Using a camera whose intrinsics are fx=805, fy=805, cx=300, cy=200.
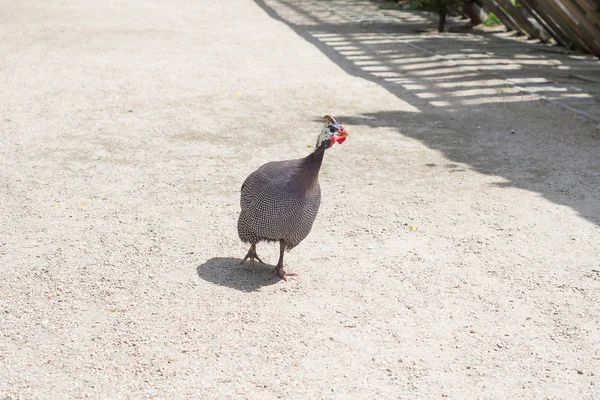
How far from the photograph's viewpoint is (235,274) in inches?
207

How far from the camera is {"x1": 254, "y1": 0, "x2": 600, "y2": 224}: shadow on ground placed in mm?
7582

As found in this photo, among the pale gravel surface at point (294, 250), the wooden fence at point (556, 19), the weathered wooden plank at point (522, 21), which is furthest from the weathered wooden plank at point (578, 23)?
the pale gravel surface at point (294, 250)

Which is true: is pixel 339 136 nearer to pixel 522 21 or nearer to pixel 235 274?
pixel 235 274

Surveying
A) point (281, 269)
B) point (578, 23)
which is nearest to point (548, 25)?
point (578, 23)

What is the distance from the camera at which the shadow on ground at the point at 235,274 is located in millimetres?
5105

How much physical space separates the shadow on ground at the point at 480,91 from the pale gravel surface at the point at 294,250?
0.17 ft

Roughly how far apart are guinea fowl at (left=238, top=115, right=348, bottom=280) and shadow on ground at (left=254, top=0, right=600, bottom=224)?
259cm

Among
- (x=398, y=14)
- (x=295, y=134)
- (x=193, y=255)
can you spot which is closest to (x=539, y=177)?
(x=295, y=134)

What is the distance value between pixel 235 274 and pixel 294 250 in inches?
23.9

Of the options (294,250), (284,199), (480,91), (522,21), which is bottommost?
(294,250)

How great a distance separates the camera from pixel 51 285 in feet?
16.4

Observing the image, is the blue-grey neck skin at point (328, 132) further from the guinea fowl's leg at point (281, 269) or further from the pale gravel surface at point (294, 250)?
the pale gravel surface at point (294, 250)

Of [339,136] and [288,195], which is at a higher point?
[339,136]

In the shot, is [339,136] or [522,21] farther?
[522,21]
